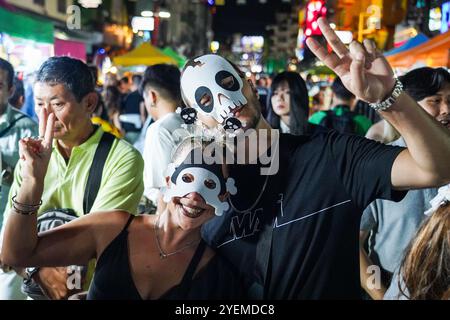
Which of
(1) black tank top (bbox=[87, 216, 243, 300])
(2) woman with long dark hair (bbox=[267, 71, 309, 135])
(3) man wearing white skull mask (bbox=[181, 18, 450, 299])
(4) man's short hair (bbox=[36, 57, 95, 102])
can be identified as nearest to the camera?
(3) man wearing white skull mask (bbox=[181, 18, 450, 299])

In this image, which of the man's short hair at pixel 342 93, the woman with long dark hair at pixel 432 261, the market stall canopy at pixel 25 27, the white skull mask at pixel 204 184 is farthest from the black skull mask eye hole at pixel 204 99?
the man's short hair at pixel 342 93

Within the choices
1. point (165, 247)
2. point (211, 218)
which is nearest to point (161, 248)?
point (165, 247)

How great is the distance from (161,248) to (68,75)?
51 centimetres

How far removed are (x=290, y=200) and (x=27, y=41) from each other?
1.24m

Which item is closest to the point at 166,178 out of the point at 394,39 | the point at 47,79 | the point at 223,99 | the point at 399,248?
the point at 223,99

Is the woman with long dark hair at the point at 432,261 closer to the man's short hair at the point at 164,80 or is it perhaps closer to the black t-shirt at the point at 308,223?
the black t-shirt at the point at 308,223

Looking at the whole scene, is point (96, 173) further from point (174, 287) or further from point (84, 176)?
point (174, 287)

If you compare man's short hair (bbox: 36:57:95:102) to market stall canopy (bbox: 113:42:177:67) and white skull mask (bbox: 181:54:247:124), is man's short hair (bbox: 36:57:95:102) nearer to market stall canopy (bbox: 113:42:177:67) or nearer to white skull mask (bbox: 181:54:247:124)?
white skull mask (bbox: 181:54:247:124)

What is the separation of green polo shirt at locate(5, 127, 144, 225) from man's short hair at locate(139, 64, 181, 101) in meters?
0.46

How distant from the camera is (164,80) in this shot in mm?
2143

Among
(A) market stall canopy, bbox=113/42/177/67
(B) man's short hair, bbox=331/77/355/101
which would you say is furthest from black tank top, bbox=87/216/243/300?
(A) market stall canopy, bbox=113/42/177/67

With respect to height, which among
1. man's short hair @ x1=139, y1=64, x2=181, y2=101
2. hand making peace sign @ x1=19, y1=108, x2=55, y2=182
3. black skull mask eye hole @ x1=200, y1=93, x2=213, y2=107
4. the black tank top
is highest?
man's short hair @ x1=139, y1=64, x2=181, y2=101

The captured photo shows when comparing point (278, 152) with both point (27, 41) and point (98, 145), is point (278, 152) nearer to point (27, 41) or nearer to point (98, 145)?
point (98, 145)

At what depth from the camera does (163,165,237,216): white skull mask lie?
134cm
